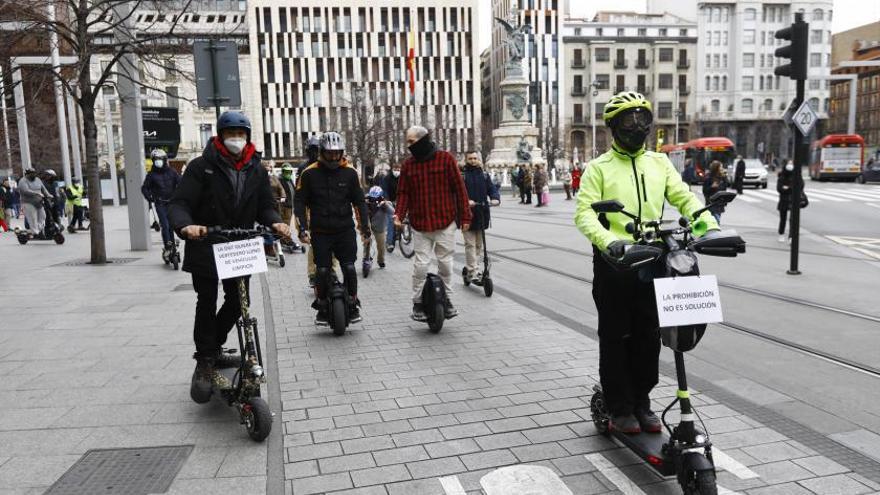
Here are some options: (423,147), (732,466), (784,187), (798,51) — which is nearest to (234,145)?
(423,147)

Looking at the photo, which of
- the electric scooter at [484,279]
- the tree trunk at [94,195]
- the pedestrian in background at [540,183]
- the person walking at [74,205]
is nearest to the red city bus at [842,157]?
the pedestrian in background at [540,183]

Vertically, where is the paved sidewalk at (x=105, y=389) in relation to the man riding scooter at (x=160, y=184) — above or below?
below

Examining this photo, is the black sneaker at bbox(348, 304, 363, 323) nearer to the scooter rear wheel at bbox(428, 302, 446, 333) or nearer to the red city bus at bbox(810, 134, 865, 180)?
the scooter rear wheel at bbox(428, 302, 446, 333)

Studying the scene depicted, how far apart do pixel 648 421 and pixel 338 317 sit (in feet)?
12.5

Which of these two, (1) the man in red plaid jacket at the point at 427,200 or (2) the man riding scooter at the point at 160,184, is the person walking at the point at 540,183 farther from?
(1) the man in red plaid jacket at the point at 427,200

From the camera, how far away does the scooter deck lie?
3453 millimetres

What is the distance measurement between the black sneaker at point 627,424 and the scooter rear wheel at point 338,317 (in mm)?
3625

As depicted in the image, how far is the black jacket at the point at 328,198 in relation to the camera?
289 inches

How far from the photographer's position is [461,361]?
601cm

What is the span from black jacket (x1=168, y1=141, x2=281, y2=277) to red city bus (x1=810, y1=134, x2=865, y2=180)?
43.7 m

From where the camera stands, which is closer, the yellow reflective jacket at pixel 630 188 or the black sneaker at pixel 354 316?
the yellow reflective jacket at pixel 630 188

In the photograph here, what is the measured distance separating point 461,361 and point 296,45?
8275 cm

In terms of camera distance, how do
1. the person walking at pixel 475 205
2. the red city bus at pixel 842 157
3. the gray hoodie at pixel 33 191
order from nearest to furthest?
the person walking at pixel 475 205 → the gray hoodie at pixel 33 191 → the red city bus at pixel 842 157

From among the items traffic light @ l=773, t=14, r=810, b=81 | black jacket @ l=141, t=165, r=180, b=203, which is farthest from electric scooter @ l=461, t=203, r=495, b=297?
black jacket @ l=141, t=165, r=180, b=203
